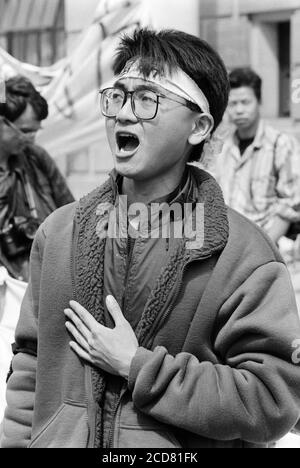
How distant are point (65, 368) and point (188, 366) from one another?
0.27 metres

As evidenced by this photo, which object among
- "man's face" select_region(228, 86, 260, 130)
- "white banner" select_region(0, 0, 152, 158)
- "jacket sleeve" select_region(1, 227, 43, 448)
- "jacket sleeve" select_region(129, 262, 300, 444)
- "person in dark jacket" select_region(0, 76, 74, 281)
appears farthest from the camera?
"white banner" select_region(0, 0, 152, 158)

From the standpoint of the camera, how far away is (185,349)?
2023mm

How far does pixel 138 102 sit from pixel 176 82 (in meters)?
0.09

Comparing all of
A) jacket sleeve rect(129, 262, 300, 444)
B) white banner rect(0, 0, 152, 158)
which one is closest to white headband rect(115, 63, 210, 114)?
jacket sleeve rect(129, 262, 300, 444)

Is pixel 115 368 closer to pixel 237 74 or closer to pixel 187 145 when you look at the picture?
pixel 187 145

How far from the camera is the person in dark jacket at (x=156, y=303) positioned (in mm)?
1965

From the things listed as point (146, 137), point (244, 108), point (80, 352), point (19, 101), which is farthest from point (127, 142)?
point (244, 108)

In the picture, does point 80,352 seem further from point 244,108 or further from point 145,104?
point 244,108

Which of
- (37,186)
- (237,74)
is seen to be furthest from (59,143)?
(37,186)

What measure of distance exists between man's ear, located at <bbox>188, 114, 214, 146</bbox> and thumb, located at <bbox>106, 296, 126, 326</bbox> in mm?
398

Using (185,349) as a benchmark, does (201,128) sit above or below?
above

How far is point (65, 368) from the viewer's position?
2.08 metres

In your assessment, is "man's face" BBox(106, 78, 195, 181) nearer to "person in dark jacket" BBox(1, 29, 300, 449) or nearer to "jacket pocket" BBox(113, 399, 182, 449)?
"person in dark jacket" BBox(1, 29, 300, 449)

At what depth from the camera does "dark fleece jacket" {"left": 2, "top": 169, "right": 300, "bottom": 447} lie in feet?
6.42
